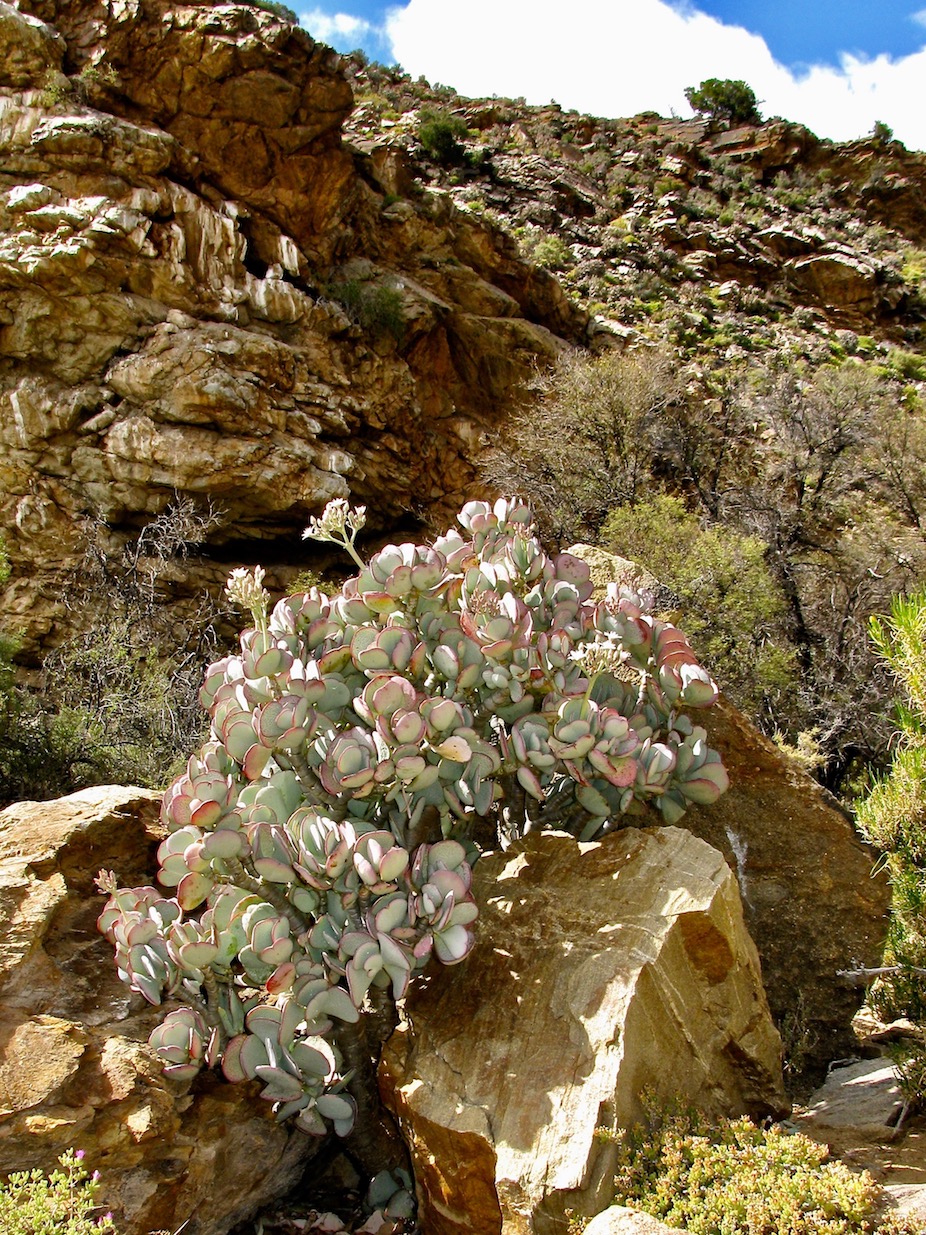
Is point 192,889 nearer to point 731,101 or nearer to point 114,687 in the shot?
point 114,687

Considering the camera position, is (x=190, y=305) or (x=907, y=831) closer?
(x=907, y=831)

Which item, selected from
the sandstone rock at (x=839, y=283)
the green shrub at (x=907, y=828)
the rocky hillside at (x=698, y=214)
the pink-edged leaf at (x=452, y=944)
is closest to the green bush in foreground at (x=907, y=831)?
the green shrub at (x=907, y=828)

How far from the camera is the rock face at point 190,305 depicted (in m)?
11.1

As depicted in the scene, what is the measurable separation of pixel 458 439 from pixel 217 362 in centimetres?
495

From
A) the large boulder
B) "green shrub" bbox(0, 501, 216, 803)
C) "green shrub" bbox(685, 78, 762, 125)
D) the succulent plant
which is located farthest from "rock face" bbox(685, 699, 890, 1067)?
"green shrub" bbox(685, 78, 762, 125)

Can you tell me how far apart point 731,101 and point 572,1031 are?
41.0 meters

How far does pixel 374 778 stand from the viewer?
2.31 metres

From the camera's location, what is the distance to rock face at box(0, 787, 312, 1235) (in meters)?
2.10

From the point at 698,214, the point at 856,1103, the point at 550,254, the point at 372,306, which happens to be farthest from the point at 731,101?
the point at 856,1103

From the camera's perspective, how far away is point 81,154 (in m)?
11.5

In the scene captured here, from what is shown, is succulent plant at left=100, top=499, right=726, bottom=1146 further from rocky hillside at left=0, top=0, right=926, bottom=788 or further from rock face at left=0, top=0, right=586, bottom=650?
rock face at left=0, top=0, right=586, bottom=650

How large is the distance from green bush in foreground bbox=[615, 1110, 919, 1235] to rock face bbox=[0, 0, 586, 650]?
1052 centimetres

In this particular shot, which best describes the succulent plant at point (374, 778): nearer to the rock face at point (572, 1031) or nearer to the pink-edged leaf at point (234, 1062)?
the pink-edged leaf at point (234, 1062)

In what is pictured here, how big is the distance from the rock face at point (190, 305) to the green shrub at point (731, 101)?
27.1 meters
